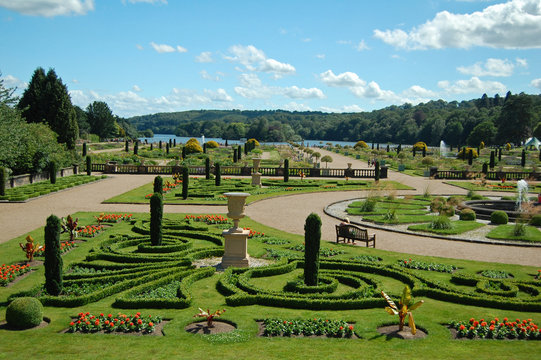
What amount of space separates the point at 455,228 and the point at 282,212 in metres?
8.78

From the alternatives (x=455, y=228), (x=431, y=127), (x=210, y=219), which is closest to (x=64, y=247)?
(x=210, y=219)

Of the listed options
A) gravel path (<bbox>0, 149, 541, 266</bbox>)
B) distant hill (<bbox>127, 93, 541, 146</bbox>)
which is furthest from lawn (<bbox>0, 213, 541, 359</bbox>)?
distant hill (<bbox>127, 93, 541, 146</bbox>)

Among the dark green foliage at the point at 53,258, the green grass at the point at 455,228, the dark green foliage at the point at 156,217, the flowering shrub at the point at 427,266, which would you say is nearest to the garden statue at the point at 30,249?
the dark green foliage at the point at 156,217

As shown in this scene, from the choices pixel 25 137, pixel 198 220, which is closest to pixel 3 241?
pixel 198 220

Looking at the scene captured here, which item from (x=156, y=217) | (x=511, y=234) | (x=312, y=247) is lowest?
(x=511, y=234)

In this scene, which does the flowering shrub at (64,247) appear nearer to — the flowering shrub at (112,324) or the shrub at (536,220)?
the flowering shrub at (112,324)

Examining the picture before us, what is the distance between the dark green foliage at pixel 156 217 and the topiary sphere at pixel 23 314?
6.48 meters

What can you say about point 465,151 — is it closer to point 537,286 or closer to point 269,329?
point 537,286

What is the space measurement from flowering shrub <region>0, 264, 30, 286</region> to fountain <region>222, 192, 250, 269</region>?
5754 millimetres

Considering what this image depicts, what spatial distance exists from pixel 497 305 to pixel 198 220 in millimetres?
14110

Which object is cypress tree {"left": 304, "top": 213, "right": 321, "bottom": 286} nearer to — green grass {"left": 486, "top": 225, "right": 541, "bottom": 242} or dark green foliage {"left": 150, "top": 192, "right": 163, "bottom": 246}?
dark green foliage {"left": 150, "top": 192, "right": 163, "bottom": 246}

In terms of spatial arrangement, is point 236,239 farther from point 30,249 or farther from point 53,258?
point 30,249

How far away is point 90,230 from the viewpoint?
62.2 feet

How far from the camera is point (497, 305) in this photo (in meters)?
11.3
